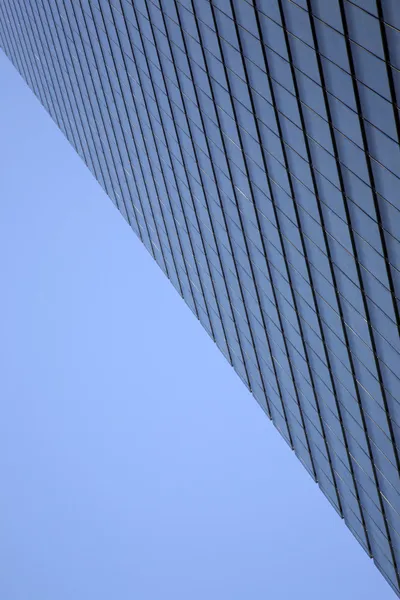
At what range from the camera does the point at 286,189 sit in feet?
128

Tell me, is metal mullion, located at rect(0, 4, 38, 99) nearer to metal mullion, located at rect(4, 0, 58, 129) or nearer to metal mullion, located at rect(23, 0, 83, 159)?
metal mullion, located at rect(4, 0, 58, 129)

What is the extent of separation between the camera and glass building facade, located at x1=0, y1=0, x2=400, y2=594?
97.5ft

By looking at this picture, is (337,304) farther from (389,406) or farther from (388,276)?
(388,276)

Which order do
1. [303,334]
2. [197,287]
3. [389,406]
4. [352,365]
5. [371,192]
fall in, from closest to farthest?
1. [371,192]
2. [389,406]
3. [352,365]
4. [303,334]
5. [197,287]

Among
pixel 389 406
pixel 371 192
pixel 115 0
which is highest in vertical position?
pixel 115 0

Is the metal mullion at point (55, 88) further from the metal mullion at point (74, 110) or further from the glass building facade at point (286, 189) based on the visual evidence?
the glass building facade at point (286, 189)

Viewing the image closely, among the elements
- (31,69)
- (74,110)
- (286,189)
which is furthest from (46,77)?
(286,189)

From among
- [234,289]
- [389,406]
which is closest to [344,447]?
[389,406]

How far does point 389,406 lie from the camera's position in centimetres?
3738

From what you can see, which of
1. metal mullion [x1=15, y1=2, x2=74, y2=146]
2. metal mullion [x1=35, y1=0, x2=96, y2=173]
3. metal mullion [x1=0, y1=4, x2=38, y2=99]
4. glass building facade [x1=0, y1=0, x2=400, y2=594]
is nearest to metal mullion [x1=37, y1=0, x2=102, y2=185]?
metal mullion [x1=35, y1=0, x2=96, y2=173]

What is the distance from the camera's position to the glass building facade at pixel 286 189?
2972cm

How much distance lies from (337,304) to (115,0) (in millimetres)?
27399

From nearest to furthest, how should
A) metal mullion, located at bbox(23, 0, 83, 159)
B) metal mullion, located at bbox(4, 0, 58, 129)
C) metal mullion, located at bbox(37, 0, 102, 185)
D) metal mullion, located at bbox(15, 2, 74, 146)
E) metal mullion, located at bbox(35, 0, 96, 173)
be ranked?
metal mullion, located at bbox(37, 0, 102, 185) → metal mullion, located at bbox(35, 0, 96, 173) → metal mullion, located at bbox(23, 0, 83, 159) → metal mullion, located at bbox(15, 2, 74, 146) → metal mullion, located at bbox(4, 0, 58, 129)

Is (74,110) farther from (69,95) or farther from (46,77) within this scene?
(46,77)
